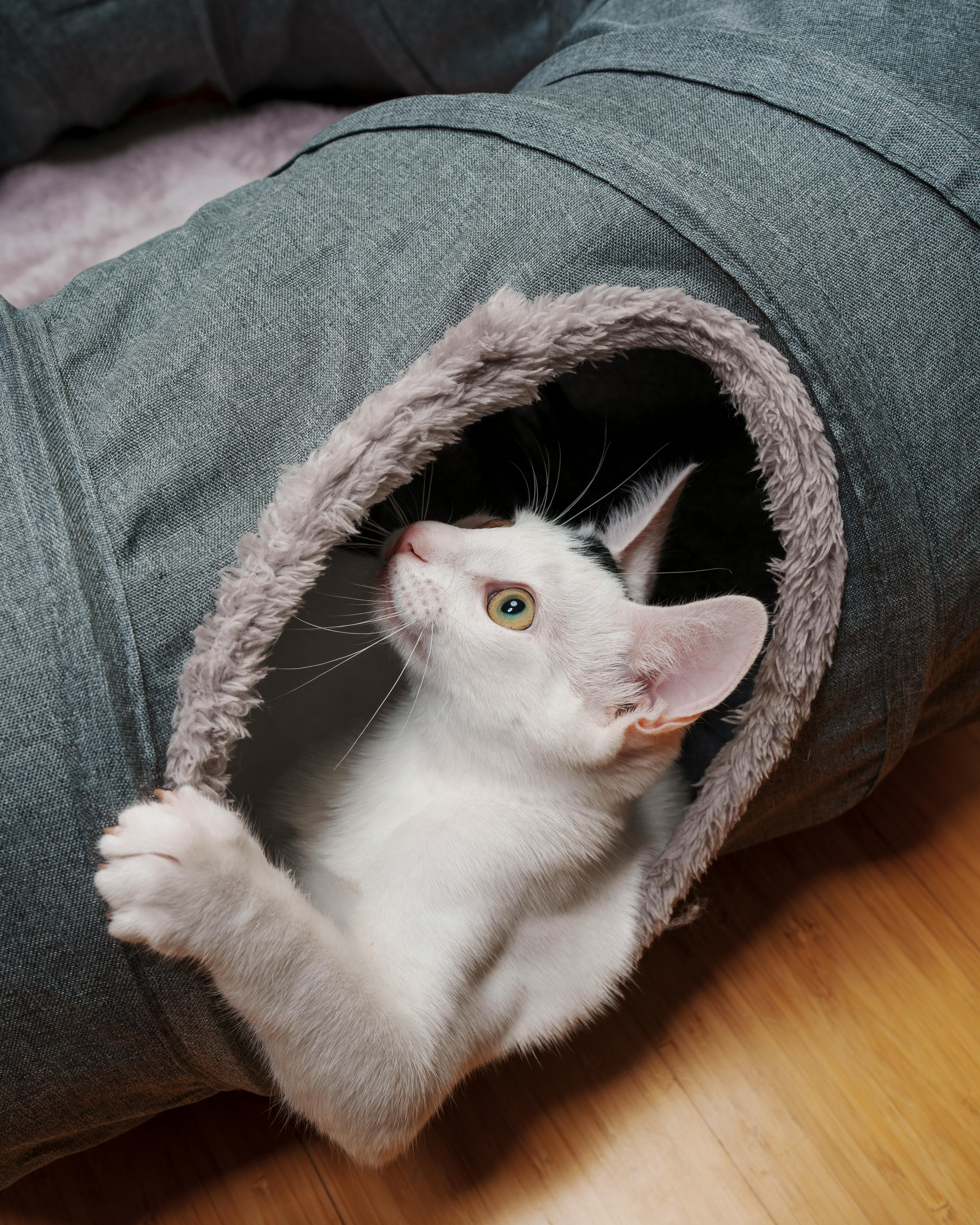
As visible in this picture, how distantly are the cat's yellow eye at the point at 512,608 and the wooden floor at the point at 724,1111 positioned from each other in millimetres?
597

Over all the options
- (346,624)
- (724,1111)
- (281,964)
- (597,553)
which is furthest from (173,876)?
(724,1111)

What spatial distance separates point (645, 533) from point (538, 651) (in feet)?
0.78

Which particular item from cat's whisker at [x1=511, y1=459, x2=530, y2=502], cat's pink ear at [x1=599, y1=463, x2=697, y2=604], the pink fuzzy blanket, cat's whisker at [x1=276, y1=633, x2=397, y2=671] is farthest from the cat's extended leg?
the pink fuzzy blanket

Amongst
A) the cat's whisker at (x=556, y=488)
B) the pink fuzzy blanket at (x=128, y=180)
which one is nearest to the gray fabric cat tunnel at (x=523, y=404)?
the cat's whisker at (x=556, y=488)

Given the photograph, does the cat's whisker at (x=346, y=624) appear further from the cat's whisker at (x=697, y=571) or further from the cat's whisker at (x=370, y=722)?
the cat's whisker at (x=697, y=571)

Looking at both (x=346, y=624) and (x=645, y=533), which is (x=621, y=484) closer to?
(x=645, y=533)

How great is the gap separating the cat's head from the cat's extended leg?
227 mm

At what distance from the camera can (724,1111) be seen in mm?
1065

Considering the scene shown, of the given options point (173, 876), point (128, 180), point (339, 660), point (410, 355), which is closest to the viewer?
point (173, 876)

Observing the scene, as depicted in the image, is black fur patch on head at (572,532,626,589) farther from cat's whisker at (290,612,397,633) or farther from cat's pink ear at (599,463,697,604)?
cat's whisker at (290,612,397,633)

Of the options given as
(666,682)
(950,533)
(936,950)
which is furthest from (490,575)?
(936,950)

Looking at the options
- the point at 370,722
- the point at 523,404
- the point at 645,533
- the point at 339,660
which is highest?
the point at 523,404

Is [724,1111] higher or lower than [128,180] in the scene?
lower

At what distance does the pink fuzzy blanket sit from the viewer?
131cm
